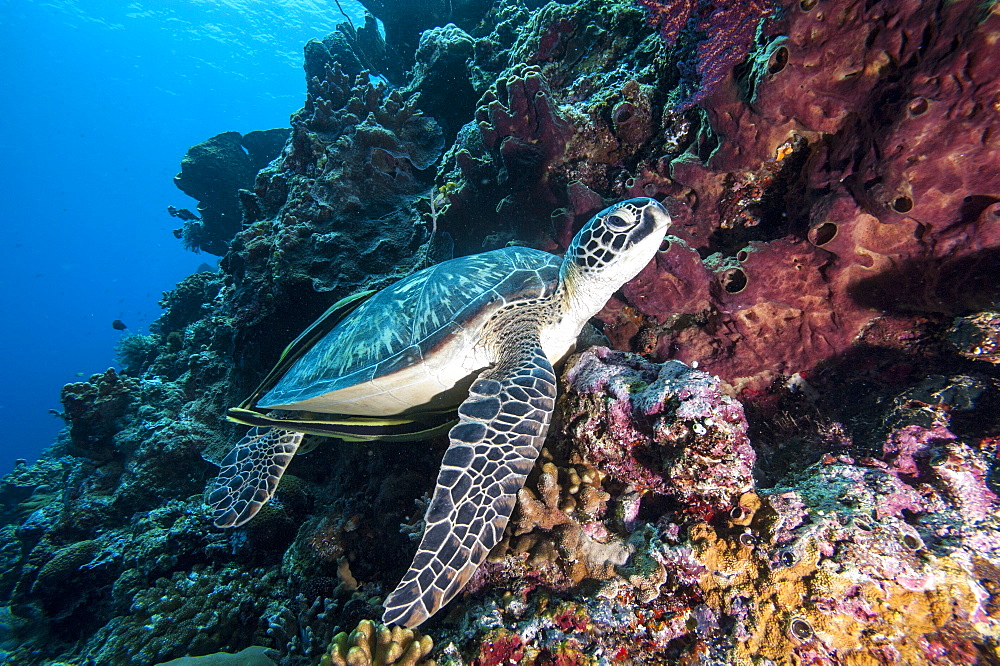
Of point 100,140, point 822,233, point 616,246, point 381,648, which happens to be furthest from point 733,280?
point 100,140

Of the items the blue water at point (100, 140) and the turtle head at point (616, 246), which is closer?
the turtle head at point (616, 246)

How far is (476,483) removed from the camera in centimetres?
237

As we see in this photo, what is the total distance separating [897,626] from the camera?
1.54 m

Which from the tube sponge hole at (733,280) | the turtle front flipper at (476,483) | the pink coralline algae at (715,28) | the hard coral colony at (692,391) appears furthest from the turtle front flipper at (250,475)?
the pink coralline algae at (715,28)

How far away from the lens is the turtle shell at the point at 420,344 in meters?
3.37

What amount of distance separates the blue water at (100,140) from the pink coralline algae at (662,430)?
6207cm

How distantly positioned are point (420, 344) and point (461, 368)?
1.43 ft

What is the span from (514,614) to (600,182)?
4044 mm

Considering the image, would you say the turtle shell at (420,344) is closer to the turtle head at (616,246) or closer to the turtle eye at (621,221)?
the turtle head at (616,246)

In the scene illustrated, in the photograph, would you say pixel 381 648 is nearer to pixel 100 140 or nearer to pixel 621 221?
pixel 621 221

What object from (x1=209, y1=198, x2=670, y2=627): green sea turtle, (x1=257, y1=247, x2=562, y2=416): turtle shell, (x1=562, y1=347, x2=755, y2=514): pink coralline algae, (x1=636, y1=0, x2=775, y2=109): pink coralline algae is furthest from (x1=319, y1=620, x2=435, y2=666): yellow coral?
(x1=636, y1=0, x2=775, y2=109): pink coralline algae

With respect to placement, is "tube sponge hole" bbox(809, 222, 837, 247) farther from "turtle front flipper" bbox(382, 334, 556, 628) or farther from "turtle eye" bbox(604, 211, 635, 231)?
"turtle front flipper" bbox(382, 334, 556, 628)

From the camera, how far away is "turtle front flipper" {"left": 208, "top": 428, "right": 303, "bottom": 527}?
3.83 m

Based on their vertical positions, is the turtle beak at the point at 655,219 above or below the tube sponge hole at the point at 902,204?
above
